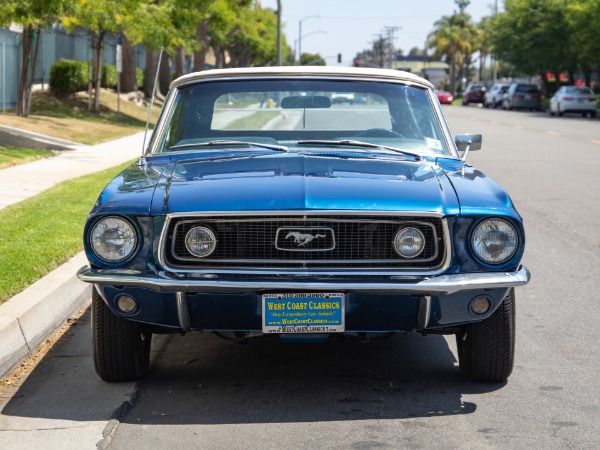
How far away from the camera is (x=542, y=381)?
18.9ft

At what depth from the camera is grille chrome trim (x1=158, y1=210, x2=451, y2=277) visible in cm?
508

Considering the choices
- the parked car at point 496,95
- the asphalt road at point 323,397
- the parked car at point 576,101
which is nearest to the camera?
the asphalt road at point 323,397

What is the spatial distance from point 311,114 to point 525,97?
183 ft

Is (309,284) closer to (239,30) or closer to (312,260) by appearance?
(312,260)

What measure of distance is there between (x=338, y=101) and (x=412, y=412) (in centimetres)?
224

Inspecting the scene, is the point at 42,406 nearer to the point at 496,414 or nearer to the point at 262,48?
the point at 496,414

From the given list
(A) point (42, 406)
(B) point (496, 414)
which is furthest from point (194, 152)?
Answer: (B) point (496, 414)

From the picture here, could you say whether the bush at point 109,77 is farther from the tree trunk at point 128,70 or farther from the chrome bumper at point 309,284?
the chrome bumper at point 309,284

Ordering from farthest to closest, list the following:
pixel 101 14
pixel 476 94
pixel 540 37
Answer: pixel 476 94 → pixel 540 37 → pixel 101 14

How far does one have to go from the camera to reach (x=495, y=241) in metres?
5.20

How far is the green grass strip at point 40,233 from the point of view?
7621 millimetres

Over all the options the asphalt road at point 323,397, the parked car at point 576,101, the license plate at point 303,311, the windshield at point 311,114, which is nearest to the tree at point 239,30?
the parked car at point 576,101

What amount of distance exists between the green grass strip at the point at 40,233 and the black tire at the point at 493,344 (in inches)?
116

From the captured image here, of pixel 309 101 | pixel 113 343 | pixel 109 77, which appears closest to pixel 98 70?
pixel 109 77
